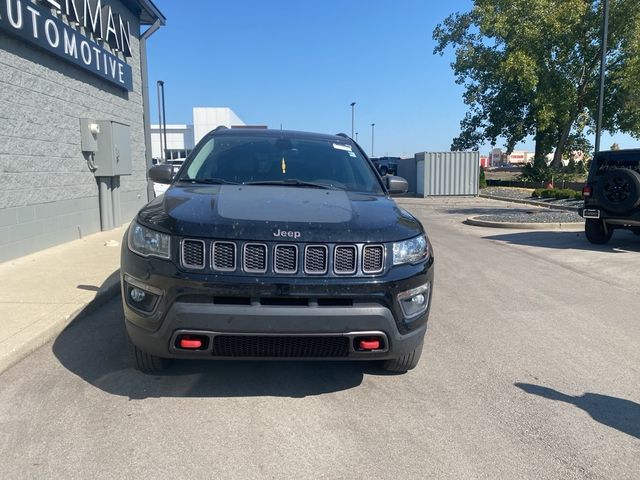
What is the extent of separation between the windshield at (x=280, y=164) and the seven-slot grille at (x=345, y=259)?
124 centimetres

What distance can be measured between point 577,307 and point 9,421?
5.49 m

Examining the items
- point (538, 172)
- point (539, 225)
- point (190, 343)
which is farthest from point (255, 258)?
point (538, 172)

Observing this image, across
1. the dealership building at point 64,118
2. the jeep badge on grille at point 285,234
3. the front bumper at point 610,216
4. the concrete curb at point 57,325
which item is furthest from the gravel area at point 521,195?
the jeep badge on grille at point 285,234

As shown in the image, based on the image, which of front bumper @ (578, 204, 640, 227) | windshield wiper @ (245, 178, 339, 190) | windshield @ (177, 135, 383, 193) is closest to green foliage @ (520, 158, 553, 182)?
front bumper @ (578, 204, 640, 227)

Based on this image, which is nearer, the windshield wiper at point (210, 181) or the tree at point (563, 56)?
the windshield wiper at point (210, 181)

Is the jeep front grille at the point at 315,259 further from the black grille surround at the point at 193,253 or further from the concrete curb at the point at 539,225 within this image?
the concrete curb at the point at 539,225

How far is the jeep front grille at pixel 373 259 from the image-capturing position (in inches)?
125

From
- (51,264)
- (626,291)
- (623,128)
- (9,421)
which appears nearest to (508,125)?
(623,128)

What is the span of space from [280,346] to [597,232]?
9312mm

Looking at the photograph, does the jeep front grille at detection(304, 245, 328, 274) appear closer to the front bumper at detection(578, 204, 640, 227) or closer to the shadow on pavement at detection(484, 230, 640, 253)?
the front bumper at detection(578, 204, 640, 227)

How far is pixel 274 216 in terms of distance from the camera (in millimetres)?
3256

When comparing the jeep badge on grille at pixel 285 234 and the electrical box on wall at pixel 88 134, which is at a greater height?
the electrical box on wall at pixel 88 134

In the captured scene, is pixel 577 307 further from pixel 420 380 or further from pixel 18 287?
pixel 18 287

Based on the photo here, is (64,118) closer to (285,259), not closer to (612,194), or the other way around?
(285,259)
